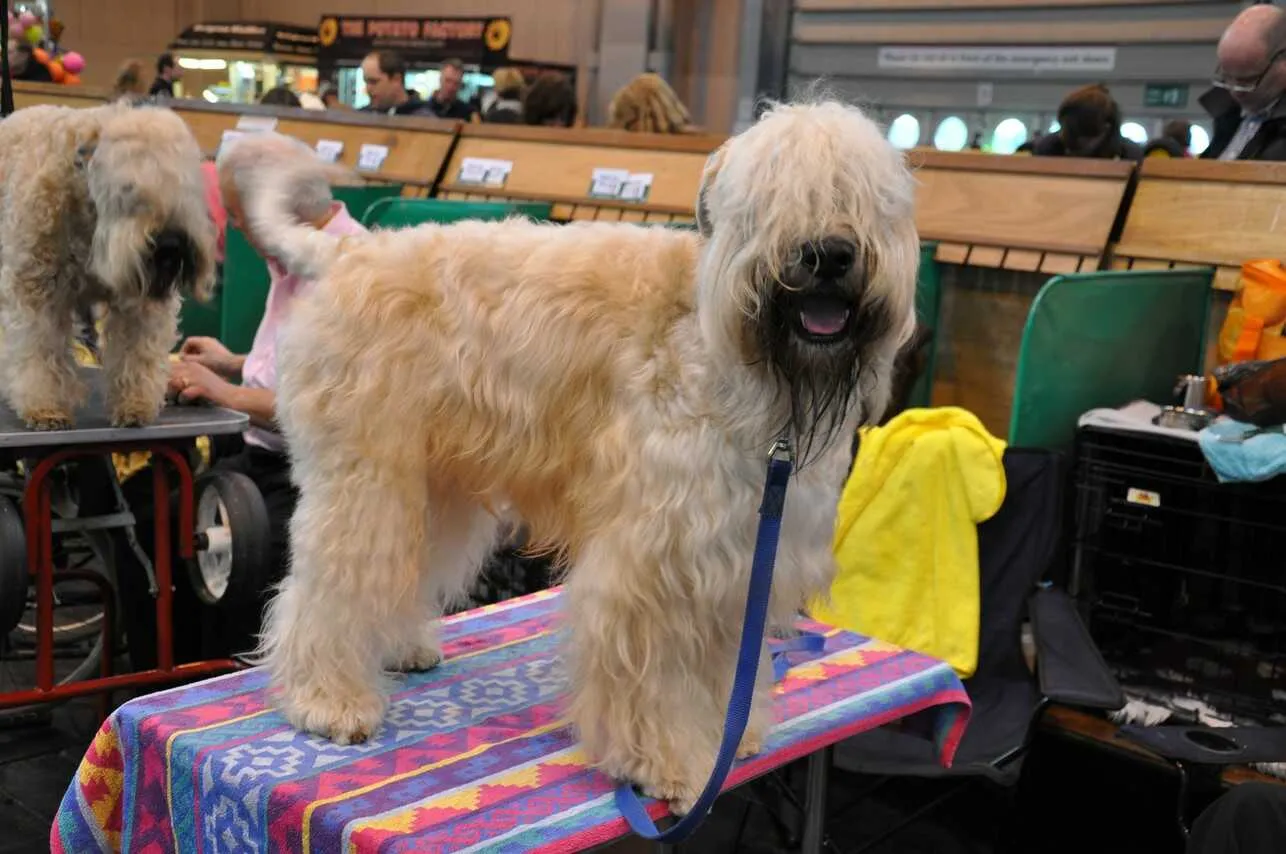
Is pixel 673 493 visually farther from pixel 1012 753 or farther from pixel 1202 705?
pixel 1202 705

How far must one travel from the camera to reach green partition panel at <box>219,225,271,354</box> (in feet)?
15.4

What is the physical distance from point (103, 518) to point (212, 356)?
671mm

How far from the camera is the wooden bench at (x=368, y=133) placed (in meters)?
6.16

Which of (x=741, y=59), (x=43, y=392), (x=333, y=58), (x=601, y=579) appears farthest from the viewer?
(x=333, y=58)

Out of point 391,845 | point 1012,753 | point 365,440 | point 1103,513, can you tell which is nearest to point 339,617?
point 365,440

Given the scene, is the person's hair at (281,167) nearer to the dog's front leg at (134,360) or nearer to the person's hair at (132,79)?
the dog's front leg at (134,360)

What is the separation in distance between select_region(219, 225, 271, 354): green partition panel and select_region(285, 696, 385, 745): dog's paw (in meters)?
3.04

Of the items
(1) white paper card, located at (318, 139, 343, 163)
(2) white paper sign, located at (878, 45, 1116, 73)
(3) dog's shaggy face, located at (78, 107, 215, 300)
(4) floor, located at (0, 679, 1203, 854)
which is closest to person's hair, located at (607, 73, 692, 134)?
(1) white paper card, located at (318, 139, 343, 163)

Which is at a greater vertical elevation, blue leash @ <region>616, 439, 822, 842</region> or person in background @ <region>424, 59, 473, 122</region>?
person in background @ <region>424, 59, 473, 122</region>

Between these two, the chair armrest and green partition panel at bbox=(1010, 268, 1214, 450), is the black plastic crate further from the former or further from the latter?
the chair armrest

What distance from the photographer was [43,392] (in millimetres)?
2965

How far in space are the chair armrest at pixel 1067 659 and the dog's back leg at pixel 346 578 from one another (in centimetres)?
142

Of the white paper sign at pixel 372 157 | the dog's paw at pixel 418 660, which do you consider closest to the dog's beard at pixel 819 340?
the dog's paw at pixel 418 660

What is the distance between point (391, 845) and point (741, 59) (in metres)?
9.02
